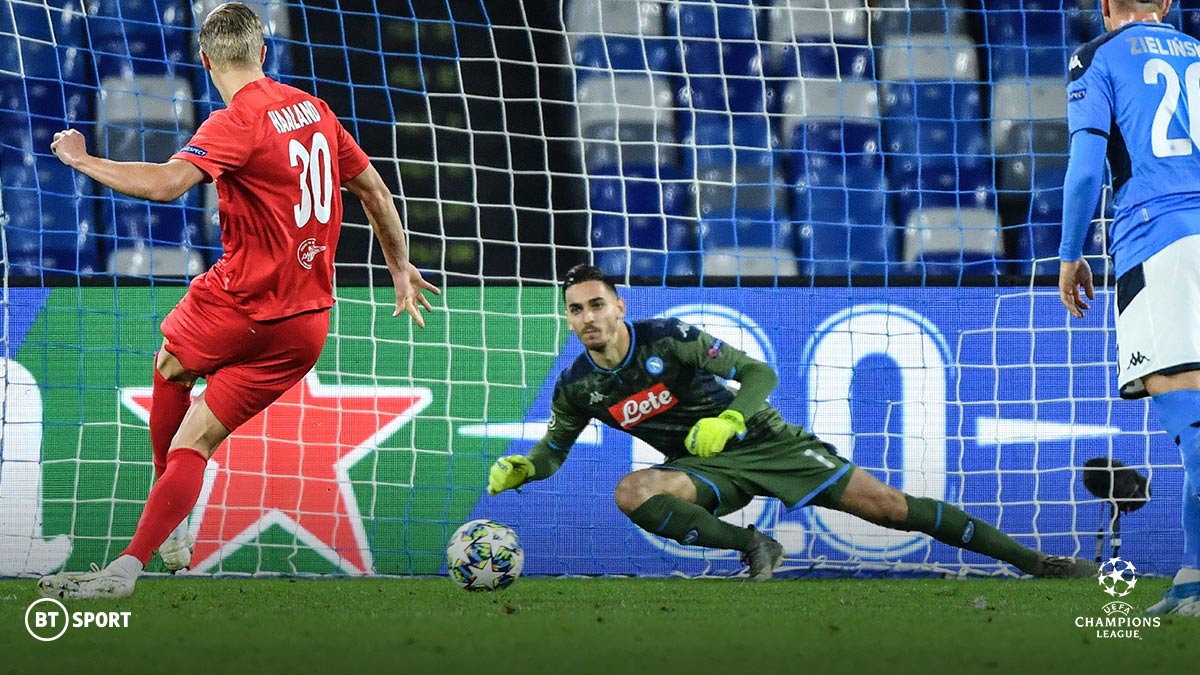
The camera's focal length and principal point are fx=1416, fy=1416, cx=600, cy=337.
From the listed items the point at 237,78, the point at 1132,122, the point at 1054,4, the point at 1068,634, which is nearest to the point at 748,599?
the point at 1068,634

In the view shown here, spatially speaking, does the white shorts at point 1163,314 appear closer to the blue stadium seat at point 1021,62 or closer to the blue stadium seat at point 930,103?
the blue stadium seat at point 930,103

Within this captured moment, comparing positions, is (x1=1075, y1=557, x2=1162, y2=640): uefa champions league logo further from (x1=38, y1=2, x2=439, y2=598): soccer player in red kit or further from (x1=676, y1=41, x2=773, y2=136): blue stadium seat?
(x1=676, y1=41, x2=773, y2=136): blue stadium seat

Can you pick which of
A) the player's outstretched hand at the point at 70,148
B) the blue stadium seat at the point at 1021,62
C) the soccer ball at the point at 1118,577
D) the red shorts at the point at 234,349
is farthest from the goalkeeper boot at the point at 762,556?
the blue stadium seat at the point at 1021,62

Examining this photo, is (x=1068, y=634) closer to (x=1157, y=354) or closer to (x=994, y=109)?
(x=1157, y=354)

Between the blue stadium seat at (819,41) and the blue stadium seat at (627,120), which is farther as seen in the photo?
the blue stadium seat at (819,41)

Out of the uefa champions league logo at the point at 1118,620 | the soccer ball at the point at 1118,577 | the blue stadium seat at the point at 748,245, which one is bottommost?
the soccer ball at the point at 1118,577

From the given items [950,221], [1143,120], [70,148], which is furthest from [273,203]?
[950,221]

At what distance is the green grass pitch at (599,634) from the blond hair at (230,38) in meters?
1.54

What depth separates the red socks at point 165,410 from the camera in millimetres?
4211

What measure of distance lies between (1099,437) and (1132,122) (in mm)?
2732

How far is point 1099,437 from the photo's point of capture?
612 centimetres

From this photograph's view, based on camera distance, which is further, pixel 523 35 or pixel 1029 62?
pixel 1029 62

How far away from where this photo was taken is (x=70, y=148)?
11.5 ft

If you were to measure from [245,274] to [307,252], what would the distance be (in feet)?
0.64
